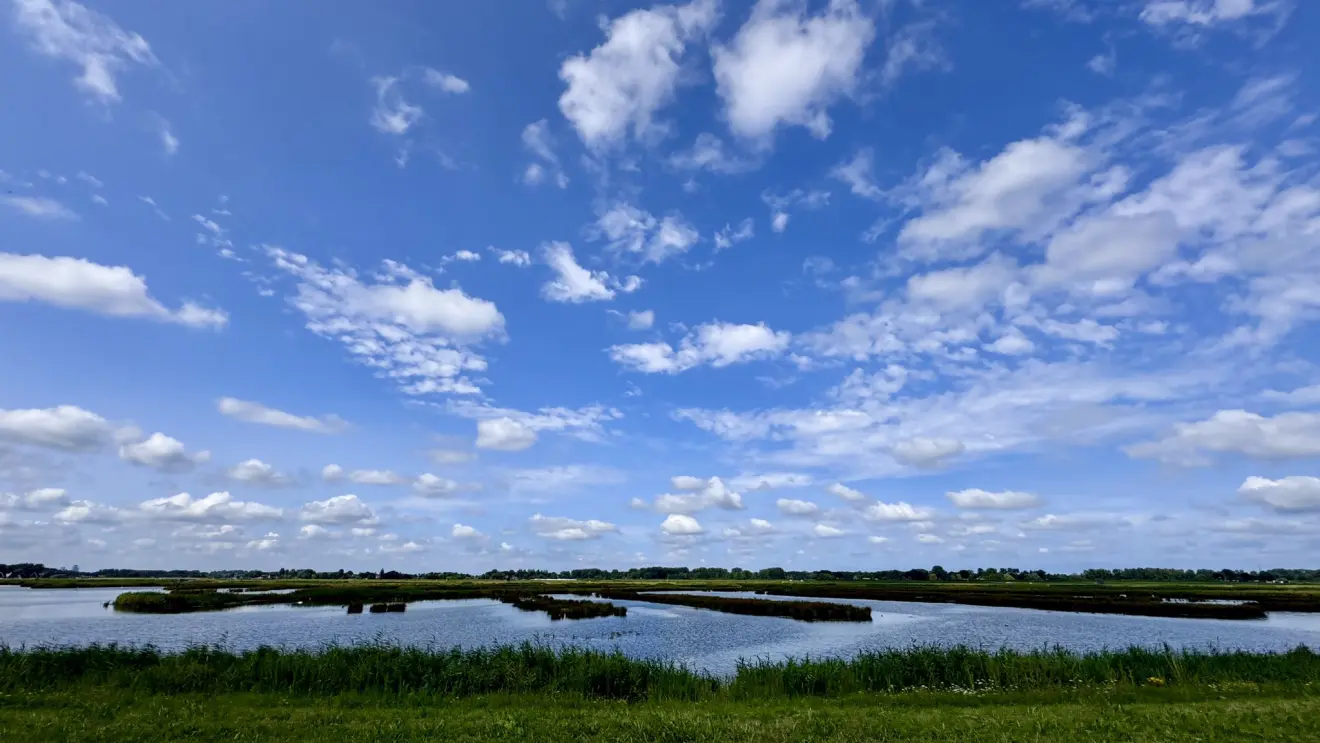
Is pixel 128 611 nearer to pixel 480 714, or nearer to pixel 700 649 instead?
pixel 700 649

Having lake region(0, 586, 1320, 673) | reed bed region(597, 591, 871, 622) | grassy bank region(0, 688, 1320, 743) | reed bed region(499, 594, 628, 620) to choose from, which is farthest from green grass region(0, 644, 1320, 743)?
reed bed region(499, 594, 628, 620)

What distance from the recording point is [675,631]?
50062 millimetres

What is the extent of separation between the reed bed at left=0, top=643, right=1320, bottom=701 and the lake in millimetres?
10063

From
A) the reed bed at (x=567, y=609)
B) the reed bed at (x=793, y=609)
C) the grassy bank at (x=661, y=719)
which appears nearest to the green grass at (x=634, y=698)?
the grassy bank at (x=661, y=719)

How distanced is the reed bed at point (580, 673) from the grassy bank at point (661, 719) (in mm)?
1696

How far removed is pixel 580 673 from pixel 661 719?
21.5ft

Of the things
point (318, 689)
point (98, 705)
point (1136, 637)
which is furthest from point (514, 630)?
point (1136, 637)

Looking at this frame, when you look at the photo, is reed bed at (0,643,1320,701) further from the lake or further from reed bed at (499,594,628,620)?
reed bed at (499,594,628,620)

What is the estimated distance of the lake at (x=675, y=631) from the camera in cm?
3850

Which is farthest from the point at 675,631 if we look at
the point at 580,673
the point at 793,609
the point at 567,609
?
the point at 580,673

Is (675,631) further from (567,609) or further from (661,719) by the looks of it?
(661,719)

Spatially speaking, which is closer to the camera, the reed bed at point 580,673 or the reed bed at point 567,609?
the reed bed at point 580,673

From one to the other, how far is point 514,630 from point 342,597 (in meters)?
46.4

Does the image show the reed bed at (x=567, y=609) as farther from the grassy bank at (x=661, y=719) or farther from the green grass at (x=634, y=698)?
the grassy bank at (x=661, y=719)
